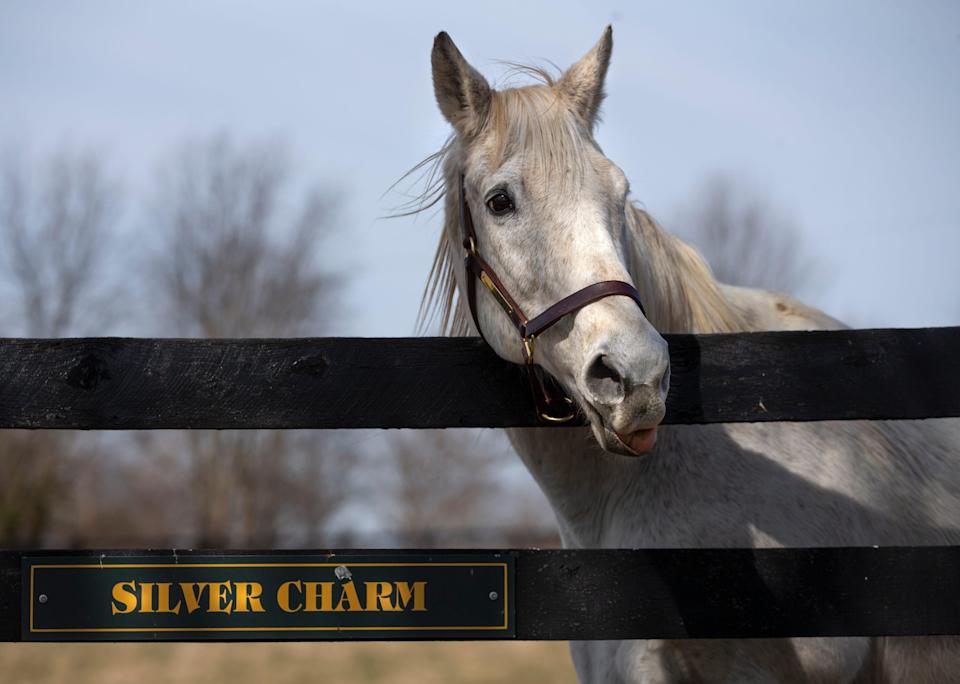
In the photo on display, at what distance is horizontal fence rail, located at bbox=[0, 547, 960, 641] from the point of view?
2.54 meters

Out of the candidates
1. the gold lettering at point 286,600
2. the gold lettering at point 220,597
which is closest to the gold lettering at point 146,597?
the gold lettering at point 220,597

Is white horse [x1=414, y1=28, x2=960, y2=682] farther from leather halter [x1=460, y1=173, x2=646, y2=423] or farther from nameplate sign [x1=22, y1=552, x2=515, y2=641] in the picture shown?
nameplate sign [x1=22, y1=552, x2=515, y2=641]

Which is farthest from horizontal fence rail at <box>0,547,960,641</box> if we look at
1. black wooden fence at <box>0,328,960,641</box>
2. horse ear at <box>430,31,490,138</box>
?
horse ear at <box>430,31,490,138</box>

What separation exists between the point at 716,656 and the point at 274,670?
8184mm

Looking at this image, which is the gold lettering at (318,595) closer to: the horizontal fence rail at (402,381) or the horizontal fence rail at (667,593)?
the horizontal fence rail at (667,593)

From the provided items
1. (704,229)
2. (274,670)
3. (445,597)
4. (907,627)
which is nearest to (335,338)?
(445,597)

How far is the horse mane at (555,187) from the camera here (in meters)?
2.93

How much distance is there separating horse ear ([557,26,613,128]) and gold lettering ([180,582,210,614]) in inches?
70.2

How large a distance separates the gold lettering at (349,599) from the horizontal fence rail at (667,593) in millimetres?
20

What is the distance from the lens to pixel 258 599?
8.33 ft

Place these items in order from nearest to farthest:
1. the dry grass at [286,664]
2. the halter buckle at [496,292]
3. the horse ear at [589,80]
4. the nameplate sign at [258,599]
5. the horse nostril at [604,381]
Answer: the horse nostril at [604,381], the nameplate sign at [258,599], the halter buckle at [496,292], the horse ear at [589,80], the dry grass at [286,664]

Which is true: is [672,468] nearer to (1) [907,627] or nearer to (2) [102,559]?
(1) [907,627]

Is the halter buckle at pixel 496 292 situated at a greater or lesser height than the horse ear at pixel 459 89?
lesser

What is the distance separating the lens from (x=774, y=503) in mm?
3143
